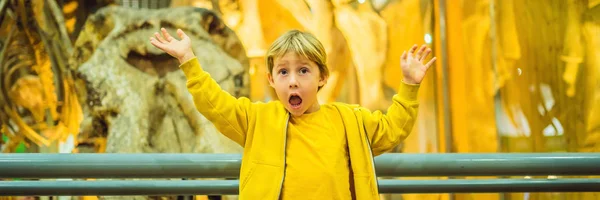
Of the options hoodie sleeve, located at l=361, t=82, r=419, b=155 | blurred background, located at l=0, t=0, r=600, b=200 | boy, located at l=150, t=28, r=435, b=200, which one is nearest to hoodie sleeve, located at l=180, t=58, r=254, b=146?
boy, located at l=150, t=28, r=435, b=200

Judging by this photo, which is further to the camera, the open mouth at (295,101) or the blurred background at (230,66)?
the blurred background at (230,66)

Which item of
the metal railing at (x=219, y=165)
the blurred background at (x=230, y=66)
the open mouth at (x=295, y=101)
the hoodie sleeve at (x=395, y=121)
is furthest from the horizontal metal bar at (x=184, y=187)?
the blurred background at (x=230, y=66)

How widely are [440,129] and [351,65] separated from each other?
0.60 metres

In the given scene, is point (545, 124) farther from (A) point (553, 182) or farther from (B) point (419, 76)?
(B) point (419, 76)

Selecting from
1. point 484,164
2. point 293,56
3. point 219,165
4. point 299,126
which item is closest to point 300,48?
→ point 293,56

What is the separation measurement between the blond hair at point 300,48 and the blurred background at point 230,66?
1.97m

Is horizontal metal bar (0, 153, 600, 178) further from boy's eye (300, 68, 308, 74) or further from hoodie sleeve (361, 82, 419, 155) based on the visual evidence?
boy's eye (300, 68, 308, 74)

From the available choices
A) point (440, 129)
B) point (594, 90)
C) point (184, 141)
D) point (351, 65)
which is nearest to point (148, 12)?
point (184, 141)

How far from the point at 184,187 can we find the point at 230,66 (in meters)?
1.78

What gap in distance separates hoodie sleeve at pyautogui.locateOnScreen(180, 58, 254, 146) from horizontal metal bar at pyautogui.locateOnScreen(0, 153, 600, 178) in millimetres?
154

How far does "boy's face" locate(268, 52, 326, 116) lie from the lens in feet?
3.53

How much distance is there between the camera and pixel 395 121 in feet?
3.74

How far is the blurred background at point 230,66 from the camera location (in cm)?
299

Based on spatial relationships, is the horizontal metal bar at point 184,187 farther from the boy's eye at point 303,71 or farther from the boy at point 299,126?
the boy's eye at point 303,71
